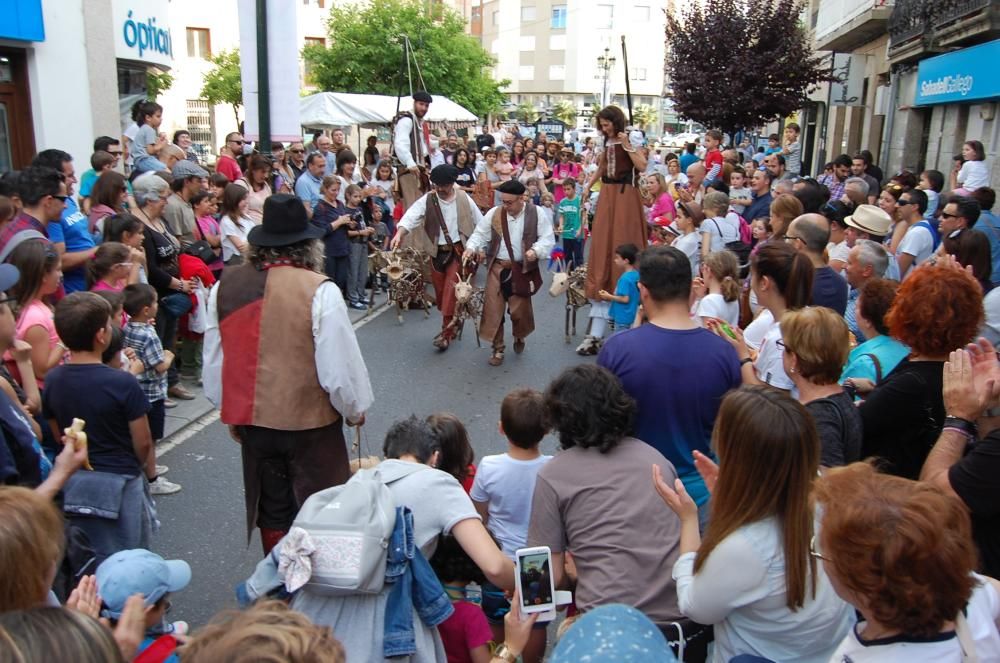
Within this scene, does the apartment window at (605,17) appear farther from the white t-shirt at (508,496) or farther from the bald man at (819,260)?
the white t-shirt at (508,496)

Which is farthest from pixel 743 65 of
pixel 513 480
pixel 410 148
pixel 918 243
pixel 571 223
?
pixel 513 480

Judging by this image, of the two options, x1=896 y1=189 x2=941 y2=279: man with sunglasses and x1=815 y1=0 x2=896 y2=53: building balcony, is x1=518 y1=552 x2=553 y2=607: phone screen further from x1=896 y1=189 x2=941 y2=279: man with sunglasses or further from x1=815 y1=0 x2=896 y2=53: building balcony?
x1=815 y1=0 x2=896 y2=53: building balcony

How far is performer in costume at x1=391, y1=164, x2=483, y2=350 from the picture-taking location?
28.3 feet

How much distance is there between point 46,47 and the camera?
1071 centimetres

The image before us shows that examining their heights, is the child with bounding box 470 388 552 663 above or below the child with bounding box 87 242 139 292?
below

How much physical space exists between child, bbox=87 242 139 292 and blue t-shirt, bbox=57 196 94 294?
55 cm

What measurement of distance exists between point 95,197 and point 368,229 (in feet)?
12.8

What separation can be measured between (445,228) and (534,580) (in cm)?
643

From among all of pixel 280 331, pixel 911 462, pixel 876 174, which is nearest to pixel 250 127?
pixel 280 331

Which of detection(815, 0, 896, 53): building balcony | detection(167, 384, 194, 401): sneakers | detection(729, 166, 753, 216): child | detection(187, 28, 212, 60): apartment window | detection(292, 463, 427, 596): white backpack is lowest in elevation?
detection(167, 384, 194, 401): sneakers

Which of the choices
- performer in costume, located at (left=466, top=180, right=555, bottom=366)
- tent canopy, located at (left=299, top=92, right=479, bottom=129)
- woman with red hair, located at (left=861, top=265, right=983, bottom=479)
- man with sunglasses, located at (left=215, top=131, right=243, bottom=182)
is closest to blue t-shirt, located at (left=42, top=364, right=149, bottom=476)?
woman with red hair, located at (left=861, top=265, right=983, bottom=479)

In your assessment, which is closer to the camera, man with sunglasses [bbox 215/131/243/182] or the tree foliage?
man with sunglasses [bbox 215/131/243/182]

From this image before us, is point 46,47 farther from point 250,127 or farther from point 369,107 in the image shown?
point 369,107

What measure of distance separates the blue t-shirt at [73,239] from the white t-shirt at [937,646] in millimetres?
5677
